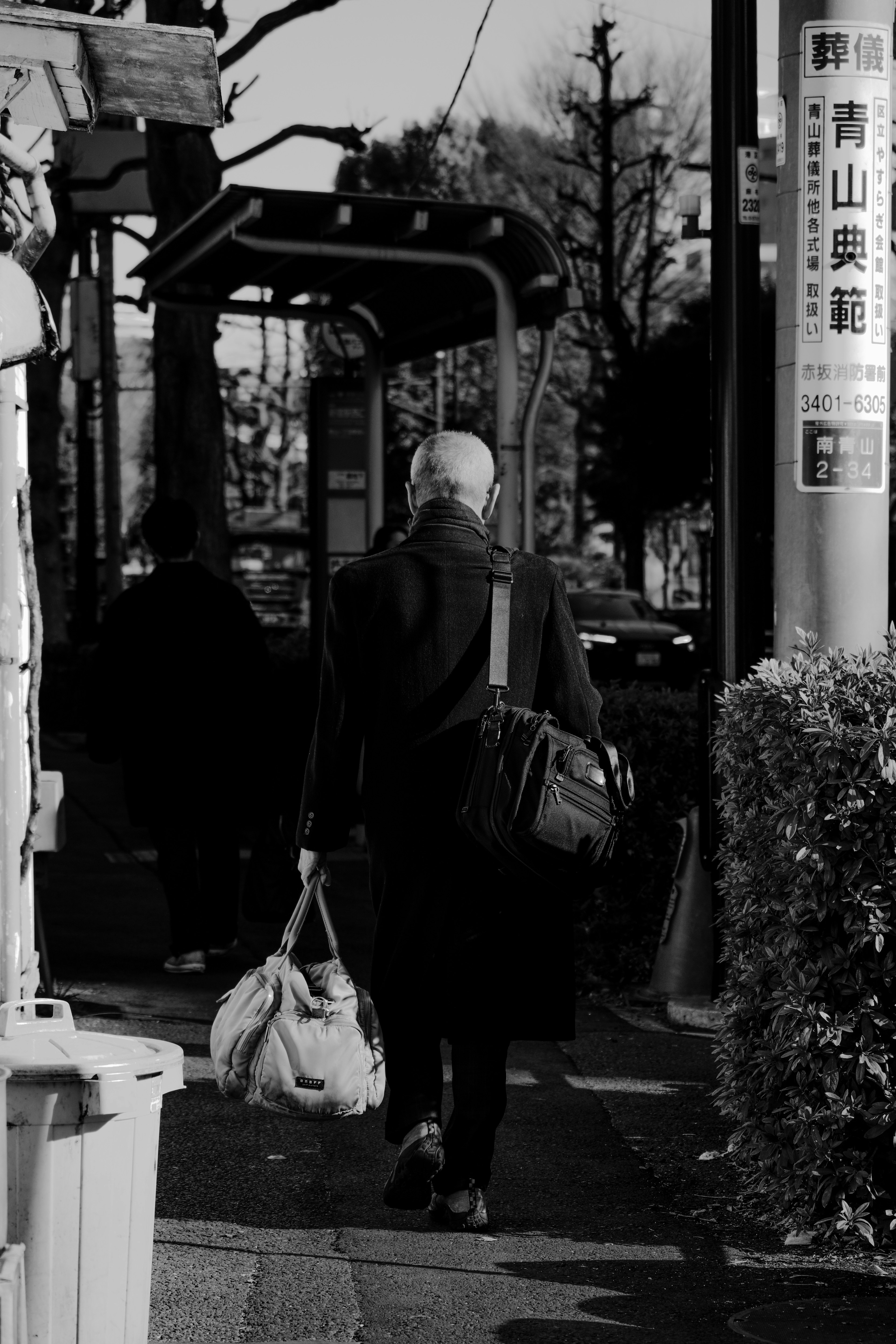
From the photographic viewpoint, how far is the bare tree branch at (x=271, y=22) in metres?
14.1

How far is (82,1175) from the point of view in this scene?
9.89 ft

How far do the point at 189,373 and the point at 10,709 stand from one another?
34.8 ft

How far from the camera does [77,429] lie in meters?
27.9

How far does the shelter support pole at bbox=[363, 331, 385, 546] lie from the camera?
10992mm

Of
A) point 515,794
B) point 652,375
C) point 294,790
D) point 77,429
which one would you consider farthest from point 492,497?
point 652,375

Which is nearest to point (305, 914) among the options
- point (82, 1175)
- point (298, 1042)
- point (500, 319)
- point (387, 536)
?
point (298, 1042)

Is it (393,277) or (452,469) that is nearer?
(452,469)

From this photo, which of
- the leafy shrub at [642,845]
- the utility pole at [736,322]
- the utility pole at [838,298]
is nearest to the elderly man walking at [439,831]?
the utility pole at [838,298]

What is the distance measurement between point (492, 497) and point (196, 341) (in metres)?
10.3

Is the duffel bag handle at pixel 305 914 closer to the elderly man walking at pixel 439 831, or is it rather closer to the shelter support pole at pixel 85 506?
the elderly man walking at pixel 439 831

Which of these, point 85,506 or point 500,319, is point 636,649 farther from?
point 500,319

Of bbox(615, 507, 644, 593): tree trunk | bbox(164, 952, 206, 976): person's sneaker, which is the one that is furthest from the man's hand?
bbox(615, 507, 644, 593): tree trunk

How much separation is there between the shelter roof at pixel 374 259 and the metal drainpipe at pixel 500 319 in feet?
0.04

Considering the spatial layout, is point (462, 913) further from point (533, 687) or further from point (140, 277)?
point (140, 277)
